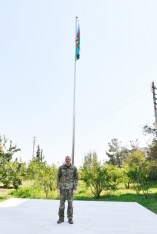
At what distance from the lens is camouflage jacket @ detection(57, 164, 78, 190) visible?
473 cm

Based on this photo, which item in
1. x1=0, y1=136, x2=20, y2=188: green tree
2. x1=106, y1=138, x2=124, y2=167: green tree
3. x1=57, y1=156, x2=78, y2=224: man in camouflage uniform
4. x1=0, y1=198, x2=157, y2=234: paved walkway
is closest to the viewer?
x1=0, y1=198, x2=157, y2=234: paved walkway

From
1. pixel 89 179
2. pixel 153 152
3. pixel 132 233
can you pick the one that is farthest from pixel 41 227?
pixel 153 152

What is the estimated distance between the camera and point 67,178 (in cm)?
474

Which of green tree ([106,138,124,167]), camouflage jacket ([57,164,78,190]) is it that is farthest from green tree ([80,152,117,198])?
green tree ([106,138,124,167])

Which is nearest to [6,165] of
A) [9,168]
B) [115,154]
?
[9,168]

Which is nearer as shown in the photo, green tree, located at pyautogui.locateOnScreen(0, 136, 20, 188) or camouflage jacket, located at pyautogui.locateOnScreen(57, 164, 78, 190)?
camouflage jacket, located at pyautogui.locateOnScreen(57, 164, 78, 190)

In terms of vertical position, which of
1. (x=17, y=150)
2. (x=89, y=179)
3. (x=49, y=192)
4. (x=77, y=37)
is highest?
(x=77, y=37)

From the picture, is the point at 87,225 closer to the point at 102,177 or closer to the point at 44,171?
the point at 102,177

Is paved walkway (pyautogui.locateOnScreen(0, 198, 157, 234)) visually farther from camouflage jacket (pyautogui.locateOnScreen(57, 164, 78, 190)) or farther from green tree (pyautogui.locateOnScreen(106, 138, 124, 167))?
green tree (pyautogui.locateOnScreen(106, 138, 124, 167))

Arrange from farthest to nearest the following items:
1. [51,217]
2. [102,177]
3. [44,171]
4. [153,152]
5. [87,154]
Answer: [87,154], [153,152], [44,171], [102,177], [51,217]

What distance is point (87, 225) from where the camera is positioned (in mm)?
4406

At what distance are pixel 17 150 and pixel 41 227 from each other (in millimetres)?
7021

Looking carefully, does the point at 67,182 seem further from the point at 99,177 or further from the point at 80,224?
the point at 99,177

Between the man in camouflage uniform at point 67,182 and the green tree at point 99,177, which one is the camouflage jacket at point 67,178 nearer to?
the man in camouflage uniform at point 67,182
